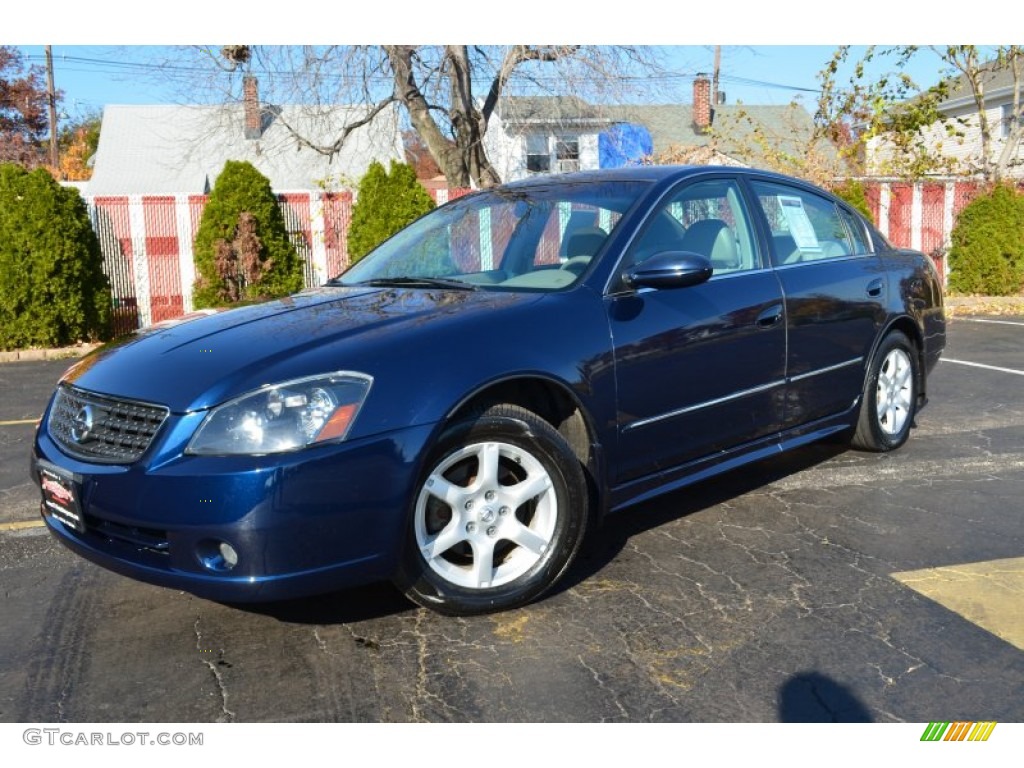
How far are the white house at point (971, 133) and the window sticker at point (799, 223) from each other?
530 inches

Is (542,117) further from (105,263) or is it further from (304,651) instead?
(304,651)

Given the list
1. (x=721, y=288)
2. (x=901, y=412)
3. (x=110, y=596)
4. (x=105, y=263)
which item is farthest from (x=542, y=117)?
(x=110, y=596)

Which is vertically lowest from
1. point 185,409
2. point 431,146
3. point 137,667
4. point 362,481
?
point 137,667

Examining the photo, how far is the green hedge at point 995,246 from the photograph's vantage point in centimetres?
1609

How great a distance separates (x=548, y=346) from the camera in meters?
3.58

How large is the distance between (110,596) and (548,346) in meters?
1.95

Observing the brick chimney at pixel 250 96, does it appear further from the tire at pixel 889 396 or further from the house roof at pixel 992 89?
the house roof at pixel 992 89

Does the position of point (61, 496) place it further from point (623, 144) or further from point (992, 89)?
point (992, 89)

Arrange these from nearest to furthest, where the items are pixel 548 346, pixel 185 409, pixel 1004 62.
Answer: pixel 185 409, pixel 548 346, pixel 1004 62

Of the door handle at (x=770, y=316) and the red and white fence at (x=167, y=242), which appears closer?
the door handle at (x=770, y=316)

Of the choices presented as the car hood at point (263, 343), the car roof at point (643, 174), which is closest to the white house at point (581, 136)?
the car roof at point (643, 174)

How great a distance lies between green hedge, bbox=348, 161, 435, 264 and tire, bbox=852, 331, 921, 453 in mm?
9450
